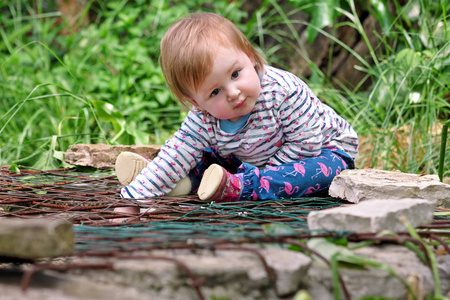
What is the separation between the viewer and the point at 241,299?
0.86 metres

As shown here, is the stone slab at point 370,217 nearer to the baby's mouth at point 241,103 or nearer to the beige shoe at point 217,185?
the beige shoe at point 217,185

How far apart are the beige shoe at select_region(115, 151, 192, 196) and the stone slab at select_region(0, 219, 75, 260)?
1015 millimetres

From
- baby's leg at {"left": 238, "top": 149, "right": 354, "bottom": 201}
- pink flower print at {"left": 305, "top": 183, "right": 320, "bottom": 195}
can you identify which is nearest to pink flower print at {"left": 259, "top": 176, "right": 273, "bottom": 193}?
baby's leg at {"left": 238, "top": 149, "right": 354, "bottom": 201}

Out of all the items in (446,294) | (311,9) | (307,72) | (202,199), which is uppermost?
(311,9)

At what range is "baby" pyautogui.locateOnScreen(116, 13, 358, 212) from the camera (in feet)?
5.40

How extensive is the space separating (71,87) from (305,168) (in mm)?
2341

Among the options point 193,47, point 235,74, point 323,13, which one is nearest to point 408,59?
point 323,13

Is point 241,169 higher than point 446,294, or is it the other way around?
point 241,169

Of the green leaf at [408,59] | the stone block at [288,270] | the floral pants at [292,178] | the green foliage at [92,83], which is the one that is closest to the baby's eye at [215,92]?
the floral pants at [292,178]

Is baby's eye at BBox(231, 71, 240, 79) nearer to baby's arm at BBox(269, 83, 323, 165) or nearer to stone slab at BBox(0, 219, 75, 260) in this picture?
baby's arm at BBox(269, 83, 323, 165)

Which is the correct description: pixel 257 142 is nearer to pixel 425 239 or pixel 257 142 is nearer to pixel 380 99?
pixel 425 239

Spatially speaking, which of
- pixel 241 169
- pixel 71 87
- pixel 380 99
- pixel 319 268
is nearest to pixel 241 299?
pixel 319 268

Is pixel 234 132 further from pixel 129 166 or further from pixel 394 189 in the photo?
pixel 394 189

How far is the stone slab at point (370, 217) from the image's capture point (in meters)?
1.01
